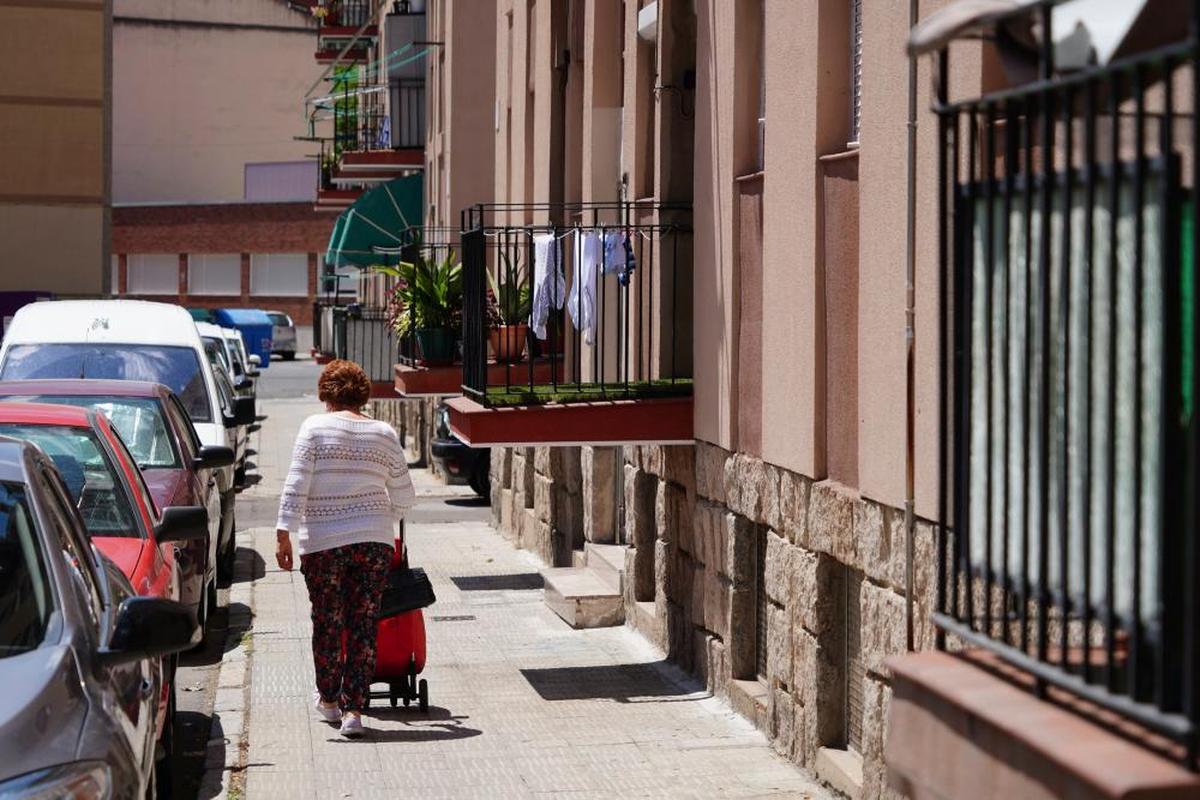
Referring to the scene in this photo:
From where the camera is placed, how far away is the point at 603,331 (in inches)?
474

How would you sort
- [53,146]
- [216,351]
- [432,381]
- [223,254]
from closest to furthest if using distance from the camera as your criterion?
[432,381] < [216,351] < [53,146] < [223,254]

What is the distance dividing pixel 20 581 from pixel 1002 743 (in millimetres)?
2961

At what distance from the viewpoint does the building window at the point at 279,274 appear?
234 ft

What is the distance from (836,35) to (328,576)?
3425mm

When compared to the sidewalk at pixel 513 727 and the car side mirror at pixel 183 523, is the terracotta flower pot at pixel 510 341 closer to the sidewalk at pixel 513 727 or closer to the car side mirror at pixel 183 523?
the sidewalk at pixel 513 727

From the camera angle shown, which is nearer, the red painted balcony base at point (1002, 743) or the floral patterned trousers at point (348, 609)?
the red painted balcony base at point (1002, 743)

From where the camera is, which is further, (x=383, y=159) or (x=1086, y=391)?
(x=383, y=159)

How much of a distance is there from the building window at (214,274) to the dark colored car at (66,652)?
66.0m

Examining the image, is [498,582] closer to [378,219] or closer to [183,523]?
[183,523]

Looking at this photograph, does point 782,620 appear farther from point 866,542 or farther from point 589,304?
point 589,304

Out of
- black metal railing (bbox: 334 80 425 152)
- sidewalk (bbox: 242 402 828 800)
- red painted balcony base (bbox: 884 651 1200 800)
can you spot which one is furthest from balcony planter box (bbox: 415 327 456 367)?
black metal railing (bbox: 334 80 425 152)

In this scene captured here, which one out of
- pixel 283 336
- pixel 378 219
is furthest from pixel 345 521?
pixel 283 336

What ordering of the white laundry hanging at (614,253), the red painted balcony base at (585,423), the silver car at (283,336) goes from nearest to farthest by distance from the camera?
the red painted balcony base at (585,423)
the white laundry hanging at (614,253)
the silver car at (283,336)

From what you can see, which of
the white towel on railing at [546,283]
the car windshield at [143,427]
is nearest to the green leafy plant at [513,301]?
the white towel on railing at [546,283]
